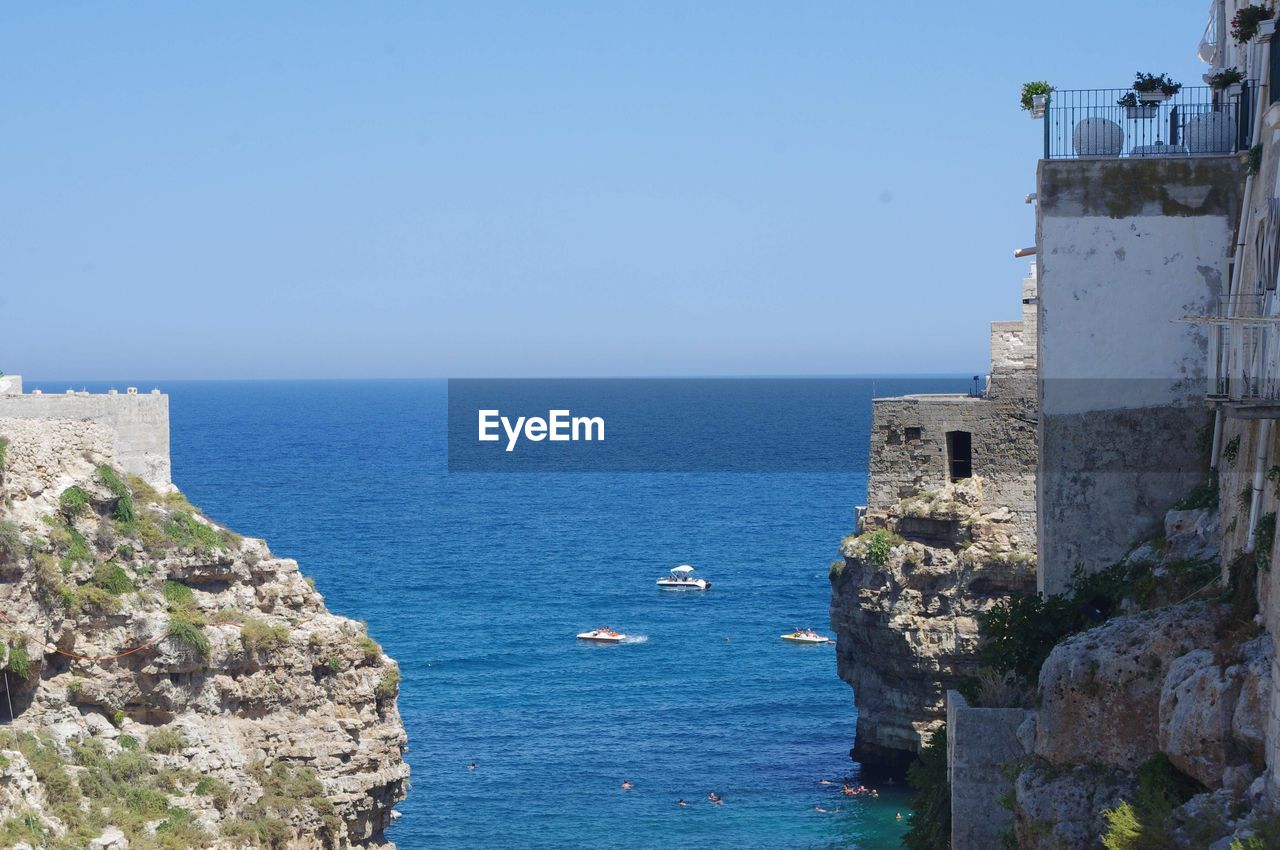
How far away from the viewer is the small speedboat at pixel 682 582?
78938 millimetres

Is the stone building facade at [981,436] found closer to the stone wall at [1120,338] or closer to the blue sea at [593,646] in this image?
the blue sea at [593,646]

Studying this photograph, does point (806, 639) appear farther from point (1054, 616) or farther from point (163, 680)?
point (1054, 616)

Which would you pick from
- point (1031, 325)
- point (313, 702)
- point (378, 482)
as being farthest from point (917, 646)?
point (378, 482)

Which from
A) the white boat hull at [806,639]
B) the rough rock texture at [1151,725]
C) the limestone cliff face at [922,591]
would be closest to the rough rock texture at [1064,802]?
the rough rock texture at [1151,725]

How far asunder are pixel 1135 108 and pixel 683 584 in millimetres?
56315

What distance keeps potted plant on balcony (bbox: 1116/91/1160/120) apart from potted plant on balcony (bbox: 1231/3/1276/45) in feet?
9.53

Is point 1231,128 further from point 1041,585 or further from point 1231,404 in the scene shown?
point 1231,404

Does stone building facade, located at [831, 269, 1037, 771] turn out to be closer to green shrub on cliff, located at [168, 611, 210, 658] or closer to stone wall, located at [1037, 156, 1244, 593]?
stone wall, located at [1037, 156, 1244, 593]

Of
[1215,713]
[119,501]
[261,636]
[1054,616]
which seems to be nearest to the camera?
[1215,713]

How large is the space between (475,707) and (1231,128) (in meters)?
36.4

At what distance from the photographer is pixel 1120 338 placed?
77.4 feet

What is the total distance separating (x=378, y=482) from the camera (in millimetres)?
131500

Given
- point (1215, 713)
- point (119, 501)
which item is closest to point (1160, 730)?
point (1215, 713)

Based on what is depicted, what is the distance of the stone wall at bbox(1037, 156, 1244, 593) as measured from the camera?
2333cm
